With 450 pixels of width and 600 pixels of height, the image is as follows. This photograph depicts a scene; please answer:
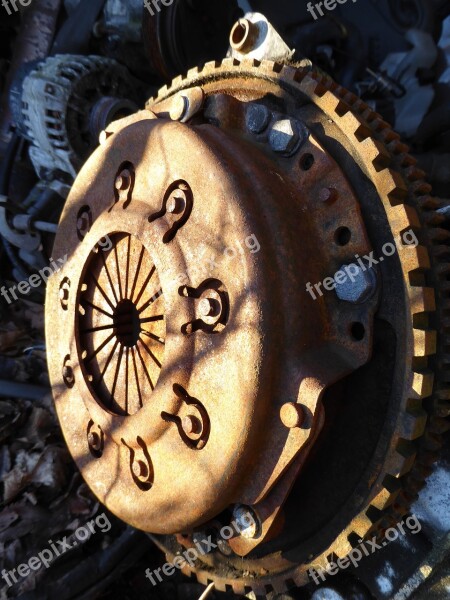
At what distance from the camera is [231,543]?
1.28 m

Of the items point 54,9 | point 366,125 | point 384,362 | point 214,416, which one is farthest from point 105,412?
point 54,9

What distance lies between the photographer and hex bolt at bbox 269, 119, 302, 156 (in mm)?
1213

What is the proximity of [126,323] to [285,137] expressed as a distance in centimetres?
66

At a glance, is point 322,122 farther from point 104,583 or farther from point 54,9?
point 54,9

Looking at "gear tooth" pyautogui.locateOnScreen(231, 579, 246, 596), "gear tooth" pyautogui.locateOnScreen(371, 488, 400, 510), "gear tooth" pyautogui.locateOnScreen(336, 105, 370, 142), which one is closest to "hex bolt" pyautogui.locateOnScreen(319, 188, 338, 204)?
"gear tooth" pyautogui.locateOnScreen(336, 105, 370, 142)

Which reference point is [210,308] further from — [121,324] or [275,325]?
[121,324]

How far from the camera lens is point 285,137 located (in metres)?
1.22

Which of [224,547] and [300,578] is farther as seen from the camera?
[224,547]

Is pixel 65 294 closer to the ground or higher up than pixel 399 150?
closer to the ground

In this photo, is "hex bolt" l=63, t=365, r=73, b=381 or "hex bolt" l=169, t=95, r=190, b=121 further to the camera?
"hex bolt" l=63, t=365, r=73, b=381

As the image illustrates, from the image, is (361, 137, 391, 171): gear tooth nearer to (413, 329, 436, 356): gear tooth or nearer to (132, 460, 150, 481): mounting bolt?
(413, 329, 436, 356): gear tooth

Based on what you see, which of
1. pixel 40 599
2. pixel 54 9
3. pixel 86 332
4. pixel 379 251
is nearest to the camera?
pixel 379 251

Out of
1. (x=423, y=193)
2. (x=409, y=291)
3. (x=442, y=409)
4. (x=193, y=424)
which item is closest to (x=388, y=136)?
(x=423, y=193)

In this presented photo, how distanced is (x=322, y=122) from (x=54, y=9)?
2.17 metres
